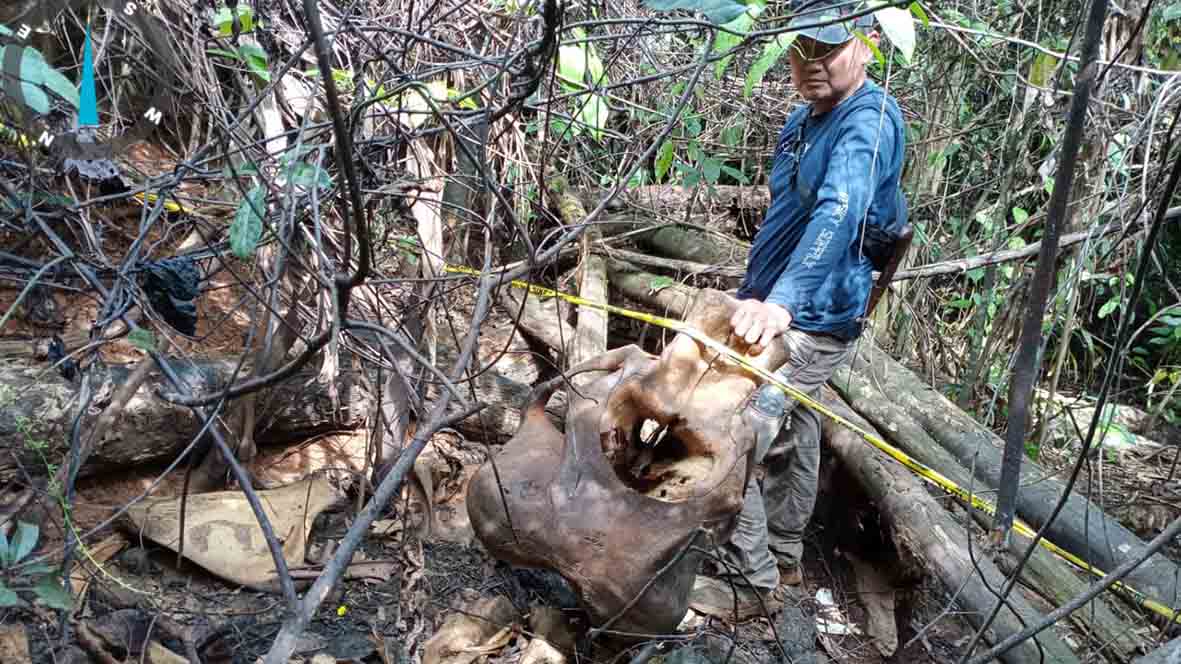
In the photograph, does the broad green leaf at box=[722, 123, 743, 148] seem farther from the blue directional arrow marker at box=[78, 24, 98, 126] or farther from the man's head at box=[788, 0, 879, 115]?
the blue directional arrow marker at box=[78, 24, 98, 126]

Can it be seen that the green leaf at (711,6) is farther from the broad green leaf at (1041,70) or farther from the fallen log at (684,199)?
the fallen log at (684,199)

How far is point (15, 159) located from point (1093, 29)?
2826 millimetres

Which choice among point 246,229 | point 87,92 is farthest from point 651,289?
point 87,92

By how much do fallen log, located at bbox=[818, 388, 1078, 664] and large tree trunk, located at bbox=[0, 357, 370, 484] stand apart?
2.34 m

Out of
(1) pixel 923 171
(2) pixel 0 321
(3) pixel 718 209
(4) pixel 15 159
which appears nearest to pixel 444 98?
(4) pixel 15 159

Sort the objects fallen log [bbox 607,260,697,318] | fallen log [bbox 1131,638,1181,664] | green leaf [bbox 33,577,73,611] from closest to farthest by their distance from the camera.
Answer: fallen log [bbox 1131,638,1181,664]
green leaf [bbox 33,577,73,611]
fallen log [bbox 607,260,697,318]

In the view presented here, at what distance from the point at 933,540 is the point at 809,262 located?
1.12 meters

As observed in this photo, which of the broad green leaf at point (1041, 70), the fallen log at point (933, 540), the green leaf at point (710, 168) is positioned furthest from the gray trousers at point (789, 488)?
the broad green leaf at point (1041, 70)

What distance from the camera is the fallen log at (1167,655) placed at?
1.60 m

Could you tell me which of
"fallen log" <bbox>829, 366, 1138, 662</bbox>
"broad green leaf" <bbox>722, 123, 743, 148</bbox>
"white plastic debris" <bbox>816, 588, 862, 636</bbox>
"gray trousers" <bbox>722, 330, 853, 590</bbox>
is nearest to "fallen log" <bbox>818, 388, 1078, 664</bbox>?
"fallen log" <bbox>829, 366, 1138, 662</bbox>

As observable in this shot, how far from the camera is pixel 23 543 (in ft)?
6.12

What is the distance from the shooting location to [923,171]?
5387mm

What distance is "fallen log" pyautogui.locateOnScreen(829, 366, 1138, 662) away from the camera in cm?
266

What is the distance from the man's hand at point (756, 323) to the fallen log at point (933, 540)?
2.87 feet
